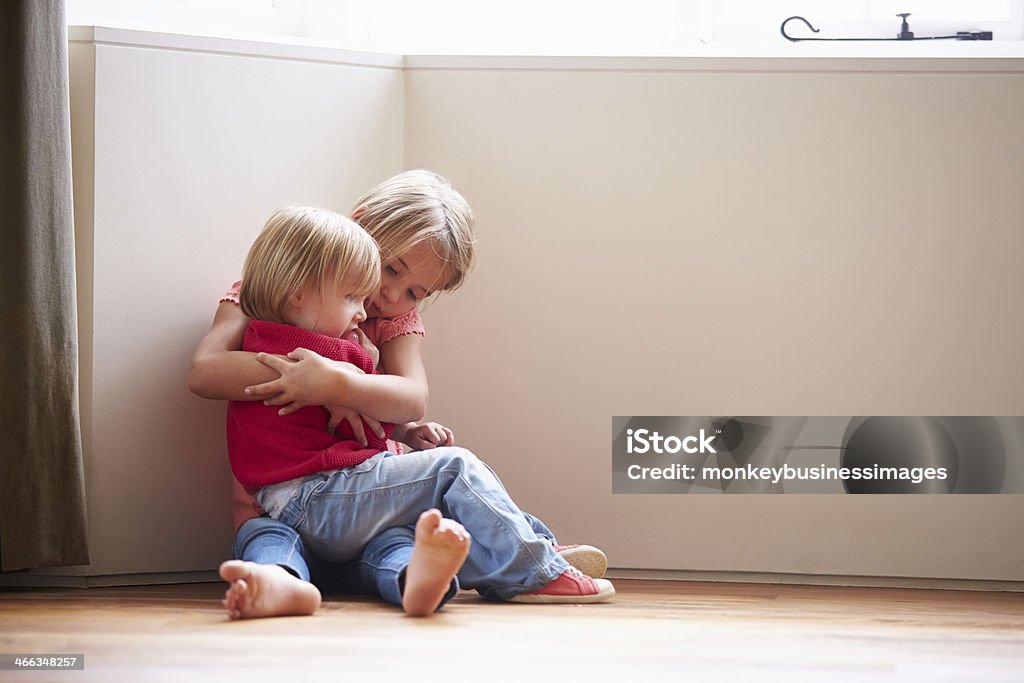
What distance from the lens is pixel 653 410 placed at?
180 cm

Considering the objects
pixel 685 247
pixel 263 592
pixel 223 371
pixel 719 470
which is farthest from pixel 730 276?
pixel 263 592

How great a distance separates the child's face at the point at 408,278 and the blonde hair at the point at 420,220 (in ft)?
0.03

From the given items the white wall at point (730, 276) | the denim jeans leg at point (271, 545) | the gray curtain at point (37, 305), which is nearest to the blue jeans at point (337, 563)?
the denim jeans leg at point (271, 545)

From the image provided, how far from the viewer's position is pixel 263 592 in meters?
1.27

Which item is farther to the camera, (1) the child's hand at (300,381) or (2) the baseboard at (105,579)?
(2) the baseboard at (105,579)

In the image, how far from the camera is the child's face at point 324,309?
1.52 meters

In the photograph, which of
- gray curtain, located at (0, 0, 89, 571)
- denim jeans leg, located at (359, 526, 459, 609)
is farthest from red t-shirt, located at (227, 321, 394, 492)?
gray curtain, located at (0, 0, 89, 571)

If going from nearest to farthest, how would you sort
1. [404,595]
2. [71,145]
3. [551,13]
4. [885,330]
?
1. [404,595]
2. [71,145]
3. [885,330]
4. [551,13]

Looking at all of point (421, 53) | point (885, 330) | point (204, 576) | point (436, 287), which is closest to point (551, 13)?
point (421, 53)

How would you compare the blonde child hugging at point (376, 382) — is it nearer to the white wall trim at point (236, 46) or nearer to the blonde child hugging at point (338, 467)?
the blonde child hugging at point (338, 467)

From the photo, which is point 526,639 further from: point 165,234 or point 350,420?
point 165,234

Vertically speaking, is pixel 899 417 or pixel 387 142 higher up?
pixel 387 142

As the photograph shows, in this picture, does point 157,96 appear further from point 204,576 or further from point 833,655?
point 833,655

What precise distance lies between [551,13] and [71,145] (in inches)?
35.8
